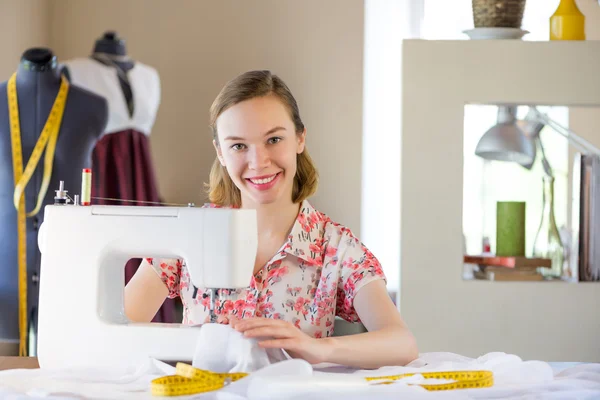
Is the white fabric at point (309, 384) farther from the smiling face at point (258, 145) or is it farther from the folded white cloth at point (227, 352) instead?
the smiling face at point (258, 145)

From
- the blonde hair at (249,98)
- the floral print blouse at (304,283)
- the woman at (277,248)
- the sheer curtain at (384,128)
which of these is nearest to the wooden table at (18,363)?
the woman at (277,248)

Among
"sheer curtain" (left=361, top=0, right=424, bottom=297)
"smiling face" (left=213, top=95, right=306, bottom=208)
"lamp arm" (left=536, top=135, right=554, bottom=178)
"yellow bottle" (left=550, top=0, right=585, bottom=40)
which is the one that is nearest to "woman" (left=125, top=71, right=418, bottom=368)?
"smiling face" (left=213, top=95, right=306, bottom=208)

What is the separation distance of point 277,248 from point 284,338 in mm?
440

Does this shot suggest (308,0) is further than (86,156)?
Yes

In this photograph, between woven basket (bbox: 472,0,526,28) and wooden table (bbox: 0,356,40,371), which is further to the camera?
woven basket (bbox: 472,0,526,28)

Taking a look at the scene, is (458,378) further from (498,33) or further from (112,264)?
(498,33)

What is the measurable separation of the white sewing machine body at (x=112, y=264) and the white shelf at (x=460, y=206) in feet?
3.49

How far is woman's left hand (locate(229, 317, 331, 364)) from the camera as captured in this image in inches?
49.3

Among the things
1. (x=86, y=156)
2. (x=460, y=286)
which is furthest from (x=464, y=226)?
(x=86, y=156)

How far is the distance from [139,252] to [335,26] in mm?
2625

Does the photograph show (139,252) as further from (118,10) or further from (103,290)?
(118,10)

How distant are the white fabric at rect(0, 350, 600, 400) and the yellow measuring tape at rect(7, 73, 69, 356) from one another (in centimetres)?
177

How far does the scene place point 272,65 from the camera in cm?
383

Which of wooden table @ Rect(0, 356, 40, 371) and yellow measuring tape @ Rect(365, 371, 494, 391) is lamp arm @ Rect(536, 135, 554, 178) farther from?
wooden table @ Rect(0, 356, 40, 371)
